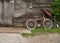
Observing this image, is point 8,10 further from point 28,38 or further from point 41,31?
point 28,38

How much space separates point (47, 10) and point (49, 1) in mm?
537

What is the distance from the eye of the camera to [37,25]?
566 inches

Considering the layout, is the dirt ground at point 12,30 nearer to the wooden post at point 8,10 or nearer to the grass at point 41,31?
the wooden post at point 8,10

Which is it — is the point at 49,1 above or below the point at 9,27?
above

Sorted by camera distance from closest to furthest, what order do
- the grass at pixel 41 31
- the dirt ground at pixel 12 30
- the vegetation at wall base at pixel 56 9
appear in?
the grass at pixel 41 31, the dirt ground at pixel 12 30, the vegetation at wall base at pixel 56 9

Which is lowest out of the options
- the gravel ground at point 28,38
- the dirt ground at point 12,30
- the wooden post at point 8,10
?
the gravel ground at point 28,38

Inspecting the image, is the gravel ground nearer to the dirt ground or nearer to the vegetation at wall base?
the dirt ground

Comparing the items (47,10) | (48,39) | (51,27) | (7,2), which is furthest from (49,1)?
(48,39)

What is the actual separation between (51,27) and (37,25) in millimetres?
808

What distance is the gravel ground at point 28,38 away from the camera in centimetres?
1155

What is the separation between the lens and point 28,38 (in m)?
12.1

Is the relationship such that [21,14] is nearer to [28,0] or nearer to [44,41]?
[28,0]

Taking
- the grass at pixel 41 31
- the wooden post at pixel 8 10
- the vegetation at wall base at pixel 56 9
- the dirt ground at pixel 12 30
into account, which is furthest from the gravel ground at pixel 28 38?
the vegetation at wall base at pixel 56 9

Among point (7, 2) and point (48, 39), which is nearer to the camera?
point (48, 39)
